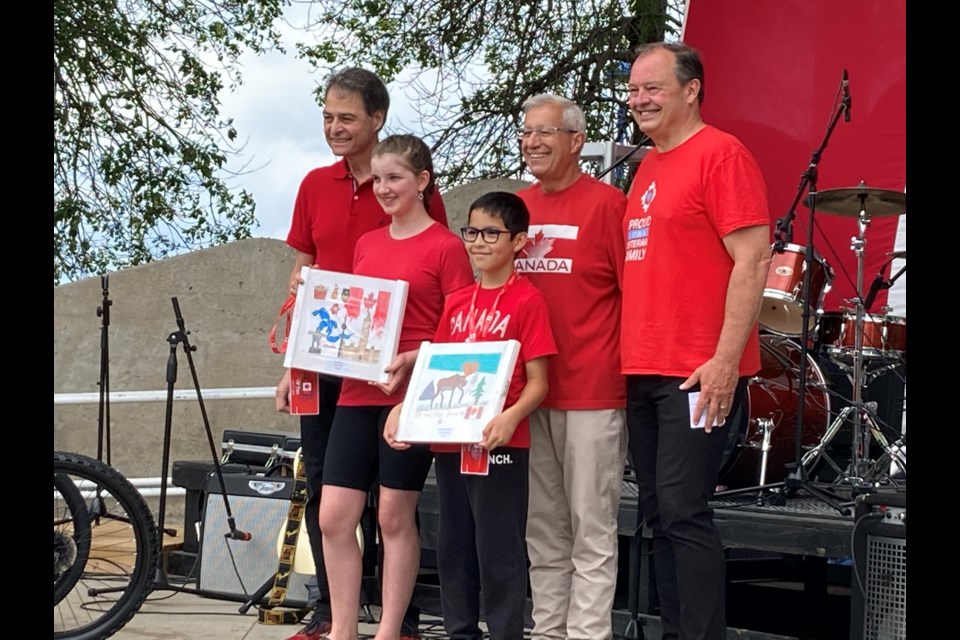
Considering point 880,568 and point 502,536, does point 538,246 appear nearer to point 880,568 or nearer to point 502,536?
point 502,536

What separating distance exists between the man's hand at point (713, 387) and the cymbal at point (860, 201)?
8.46 feet

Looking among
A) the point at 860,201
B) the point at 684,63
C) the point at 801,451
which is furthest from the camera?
the point at 860,201

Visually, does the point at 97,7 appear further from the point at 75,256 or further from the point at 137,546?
the point at 137,546

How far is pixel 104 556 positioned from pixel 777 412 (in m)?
3.22

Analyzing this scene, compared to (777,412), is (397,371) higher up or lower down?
higher up

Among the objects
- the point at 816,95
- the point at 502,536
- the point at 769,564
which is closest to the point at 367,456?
the point at 502,536

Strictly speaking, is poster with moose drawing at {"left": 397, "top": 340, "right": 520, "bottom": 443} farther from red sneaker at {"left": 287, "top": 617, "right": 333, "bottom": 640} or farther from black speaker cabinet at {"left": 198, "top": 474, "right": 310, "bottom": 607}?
black speaker cabinet at {"left": 198, "top": 474, "right": 310, "bottom": 607}

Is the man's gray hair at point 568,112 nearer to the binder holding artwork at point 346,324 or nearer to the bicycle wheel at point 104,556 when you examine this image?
the binder holding artwork at point 346,324

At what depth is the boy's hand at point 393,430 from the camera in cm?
393

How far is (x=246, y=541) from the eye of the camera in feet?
18.5

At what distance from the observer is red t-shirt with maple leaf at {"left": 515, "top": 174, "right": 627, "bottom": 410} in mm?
3986

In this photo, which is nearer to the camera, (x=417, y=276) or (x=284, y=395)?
(x=417, y=276)

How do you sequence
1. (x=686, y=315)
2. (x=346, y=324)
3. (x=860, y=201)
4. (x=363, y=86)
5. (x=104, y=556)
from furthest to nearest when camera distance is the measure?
(x=860, y=201) < (x=104, y=556) < (x=363, y=86) < (x=346, y=324) < (x=686, y=315)

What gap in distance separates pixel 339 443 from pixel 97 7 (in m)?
7.47
